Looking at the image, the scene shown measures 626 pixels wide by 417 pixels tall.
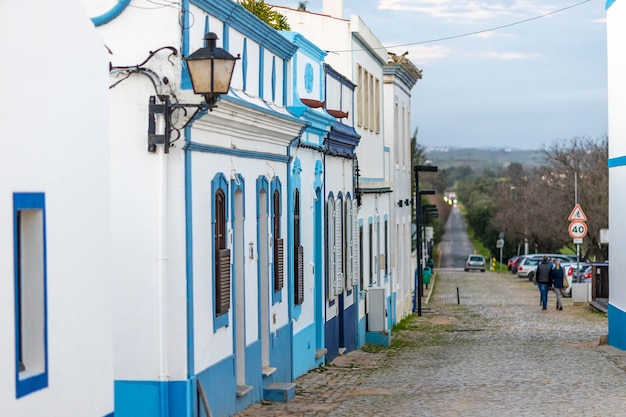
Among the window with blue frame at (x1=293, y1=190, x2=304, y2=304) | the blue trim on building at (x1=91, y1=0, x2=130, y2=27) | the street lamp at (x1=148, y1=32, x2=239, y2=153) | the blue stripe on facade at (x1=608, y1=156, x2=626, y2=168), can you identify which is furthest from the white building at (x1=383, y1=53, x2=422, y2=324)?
the street lamp at (x1=148, y1=32, x2=239, y2=153)

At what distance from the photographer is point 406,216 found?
37969 mm

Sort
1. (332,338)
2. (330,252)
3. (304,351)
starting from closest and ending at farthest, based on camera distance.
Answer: (304,351), (330,252), (332,338)

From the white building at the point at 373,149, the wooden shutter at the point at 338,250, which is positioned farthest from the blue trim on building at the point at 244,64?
the white building at the point at 373,149

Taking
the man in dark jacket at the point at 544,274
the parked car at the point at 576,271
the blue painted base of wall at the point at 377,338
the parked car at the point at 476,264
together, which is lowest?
the parked car at the point at 476,264

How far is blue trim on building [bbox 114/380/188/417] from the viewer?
11047 millimetres

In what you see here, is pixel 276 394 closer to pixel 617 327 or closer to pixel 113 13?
pixel 113 13

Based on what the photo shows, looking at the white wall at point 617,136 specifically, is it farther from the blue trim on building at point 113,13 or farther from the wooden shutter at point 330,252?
the blue trim on building at point 113,13

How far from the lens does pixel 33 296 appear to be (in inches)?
296

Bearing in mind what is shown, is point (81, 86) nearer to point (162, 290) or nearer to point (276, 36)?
point (162, 290)

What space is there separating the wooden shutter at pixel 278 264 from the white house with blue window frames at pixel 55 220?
7103 millimetres

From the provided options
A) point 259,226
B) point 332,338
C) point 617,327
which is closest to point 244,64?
point 259,226

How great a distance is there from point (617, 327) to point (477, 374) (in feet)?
14.8

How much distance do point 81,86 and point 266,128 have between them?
622cm

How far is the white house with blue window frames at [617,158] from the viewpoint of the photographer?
20516mm
